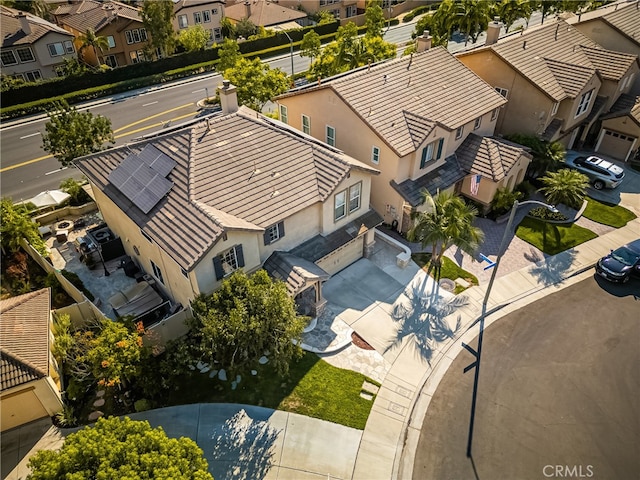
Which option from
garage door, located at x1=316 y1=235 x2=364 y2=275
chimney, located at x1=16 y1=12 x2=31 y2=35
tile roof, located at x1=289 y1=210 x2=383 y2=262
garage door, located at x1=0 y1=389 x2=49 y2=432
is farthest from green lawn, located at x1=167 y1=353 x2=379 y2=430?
chimney, located at x1=16 y1=12 x2=31 y2=35

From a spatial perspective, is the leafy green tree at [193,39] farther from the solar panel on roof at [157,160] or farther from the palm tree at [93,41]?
the solar panel on roof at [157,160]

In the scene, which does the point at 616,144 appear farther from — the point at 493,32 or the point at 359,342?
the point at 359,342

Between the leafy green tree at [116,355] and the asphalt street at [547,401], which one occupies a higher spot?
the leafy green tree at [116,355]

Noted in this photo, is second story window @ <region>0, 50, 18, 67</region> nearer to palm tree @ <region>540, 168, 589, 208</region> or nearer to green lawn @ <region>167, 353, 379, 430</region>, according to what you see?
green lawn @ <region>167, 353, 379, 430</region>

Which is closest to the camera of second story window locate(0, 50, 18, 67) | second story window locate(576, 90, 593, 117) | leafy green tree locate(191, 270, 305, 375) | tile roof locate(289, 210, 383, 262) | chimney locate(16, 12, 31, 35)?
leafy green tree locate(191, 270, 305, 375)

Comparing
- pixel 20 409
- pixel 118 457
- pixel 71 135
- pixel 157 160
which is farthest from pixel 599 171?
pixel 20 409

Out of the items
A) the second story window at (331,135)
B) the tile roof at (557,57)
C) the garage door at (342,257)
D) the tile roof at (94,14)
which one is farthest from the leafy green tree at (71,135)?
the tile roof at (94,14)
